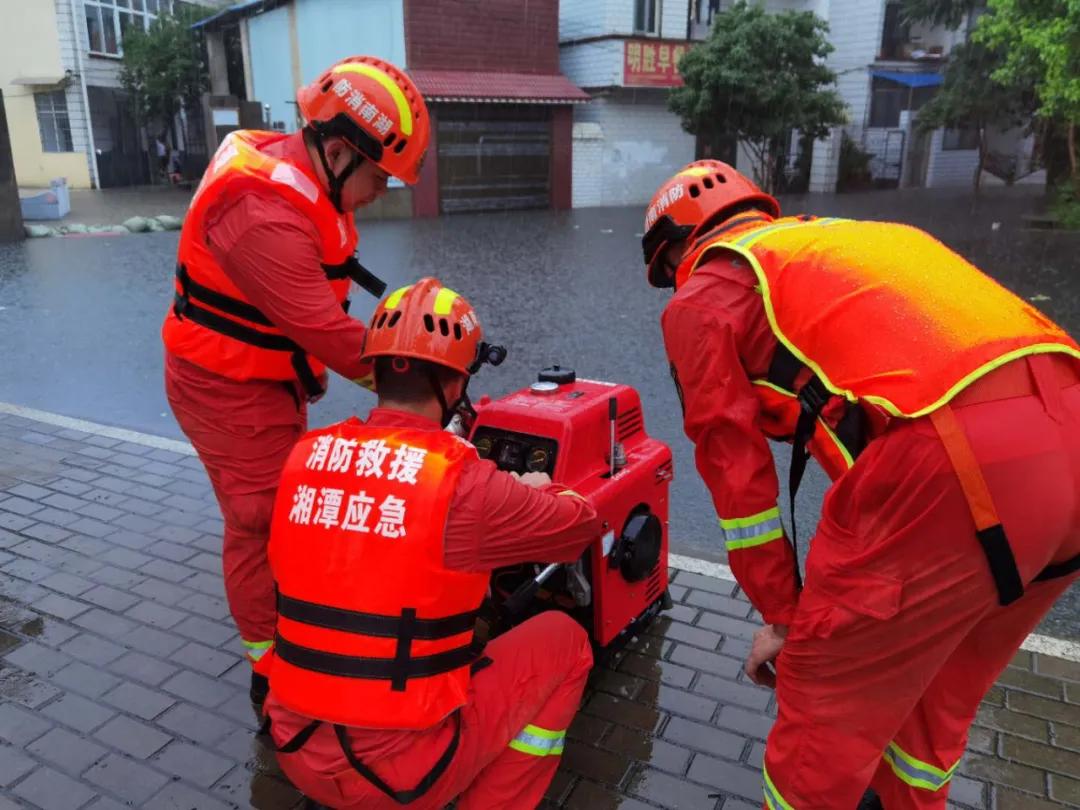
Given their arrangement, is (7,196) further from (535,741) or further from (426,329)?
(535,741)

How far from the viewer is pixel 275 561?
205 centimetres

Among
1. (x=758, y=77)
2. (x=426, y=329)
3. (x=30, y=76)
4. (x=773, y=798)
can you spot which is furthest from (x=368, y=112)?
(x=30, y=76)

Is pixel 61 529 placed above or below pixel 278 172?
below

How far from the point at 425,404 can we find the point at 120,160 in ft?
107

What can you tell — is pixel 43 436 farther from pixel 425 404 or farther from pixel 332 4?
pixel 332 4

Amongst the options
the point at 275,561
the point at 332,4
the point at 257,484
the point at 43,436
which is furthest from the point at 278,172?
the point at 332,4

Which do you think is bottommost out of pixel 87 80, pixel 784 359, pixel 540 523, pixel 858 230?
pixel 540 523

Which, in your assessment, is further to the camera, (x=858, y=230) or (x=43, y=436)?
(x=43, y=436)

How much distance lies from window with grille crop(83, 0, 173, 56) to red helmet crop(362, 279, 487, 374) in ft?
106

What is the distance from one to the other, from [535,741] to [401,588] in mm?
645

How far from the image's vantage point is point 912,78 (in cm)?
2767

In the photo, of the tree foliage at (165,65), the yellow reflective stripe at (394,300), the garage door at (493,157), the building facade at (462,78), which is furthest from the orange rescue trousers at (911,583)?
the tree foliage at (165,65)

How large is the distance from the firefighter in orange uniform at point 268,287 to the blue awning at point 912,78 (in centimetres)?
2859

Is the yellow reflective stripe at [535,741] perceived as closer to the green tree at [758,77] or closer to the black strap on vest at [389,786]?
the black strap on vest at [389,786]
